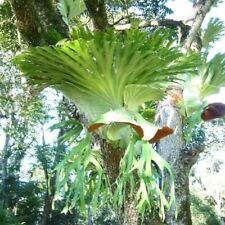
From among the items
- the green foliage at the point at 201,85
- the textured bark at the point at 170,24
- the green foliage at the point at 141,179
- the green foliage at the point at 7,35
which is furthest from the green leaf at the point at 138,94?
the green foliage at the point at 7,35

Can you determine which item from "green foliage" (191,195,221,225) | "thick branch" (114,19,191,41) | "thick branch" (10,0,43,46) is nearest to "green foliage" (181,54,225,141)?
"thick branch" (114,19,191,41)

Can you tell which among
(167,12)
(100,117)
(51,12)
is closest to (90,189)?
(100,117)

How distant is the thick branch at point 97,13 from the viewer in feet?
7.52

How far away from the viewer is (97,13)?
2.29m

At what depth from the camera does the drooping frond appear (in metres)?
1.59

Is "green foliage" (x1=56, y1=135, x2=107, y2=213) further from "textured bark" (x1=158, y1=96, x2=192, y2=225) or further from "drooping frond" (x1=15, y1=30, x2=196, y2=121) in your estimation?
"textured bark" (x1=158, y1=96, x2=192, y2=225)

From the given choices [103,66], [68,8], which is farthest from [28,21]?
[103,66]

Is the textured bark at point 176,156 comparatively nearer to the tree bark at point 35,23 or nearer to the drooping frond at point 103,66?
the drooping frond at point 103,66

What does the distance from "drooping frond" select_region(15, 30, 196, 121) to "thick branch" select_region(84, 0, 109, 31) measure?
2.05 feet

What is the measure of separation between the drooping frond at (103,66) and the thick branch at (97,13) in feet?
2.05

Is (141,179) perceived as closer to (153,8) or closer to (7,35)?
(7,35)

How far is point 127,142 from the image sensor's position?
1703 millimetres

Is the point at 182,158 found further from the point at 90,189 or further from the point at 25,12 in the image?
the point at 25,12

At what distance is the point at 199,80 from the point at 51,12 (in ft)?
2.75
